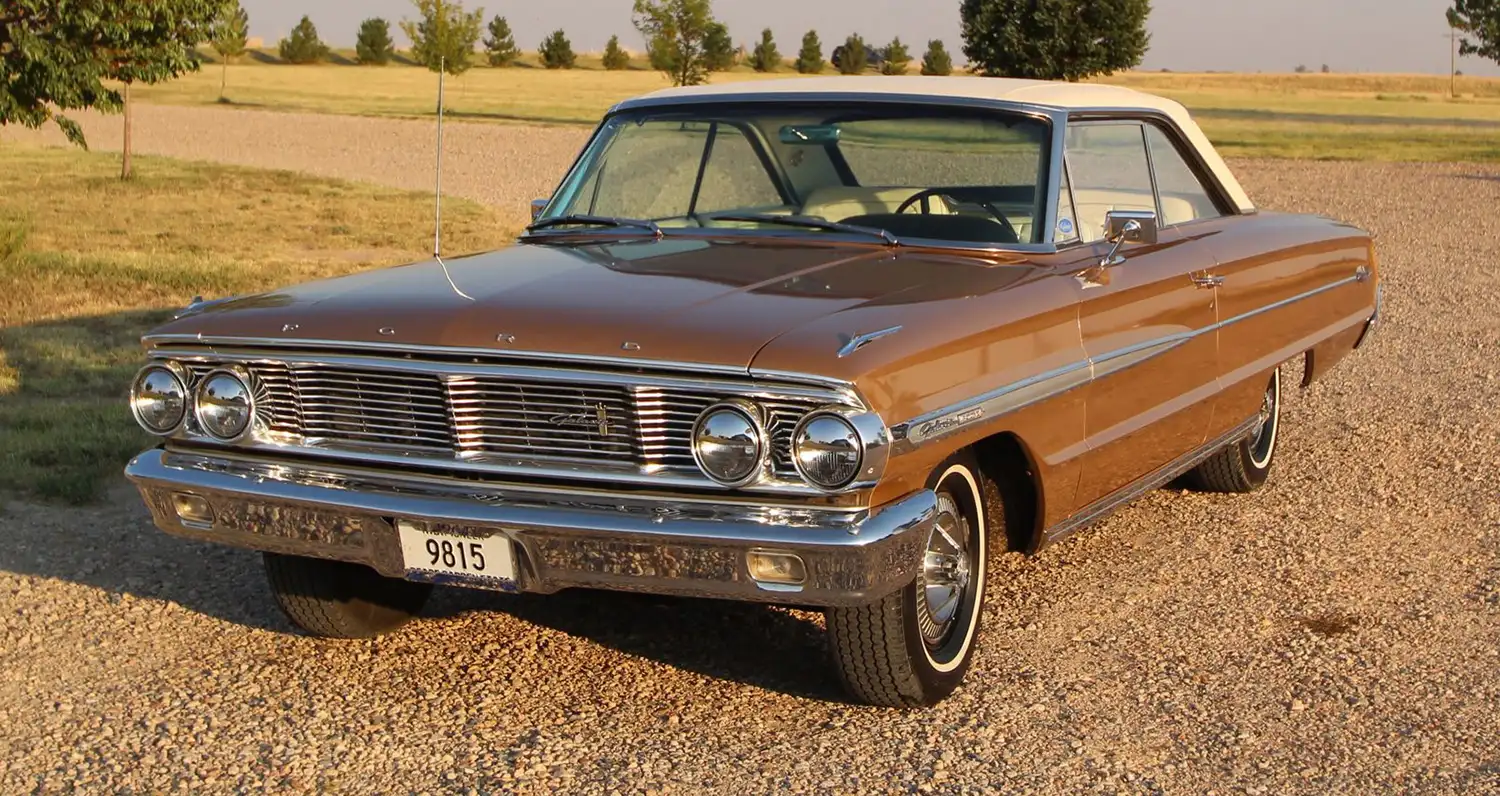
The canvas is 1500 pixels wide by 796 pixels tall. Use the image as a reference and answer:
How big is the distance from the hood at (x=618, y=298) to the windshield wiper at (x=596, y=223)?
198 mm

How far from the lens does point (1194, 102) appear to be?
56.2m

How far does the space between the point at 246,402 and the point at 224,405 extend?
0.08m

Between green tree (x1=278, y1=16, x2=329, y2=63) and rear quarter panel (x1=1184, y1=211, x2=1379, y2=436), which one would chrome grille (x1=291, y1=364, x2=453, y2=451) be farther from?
green tree (x1=278, y1=16, x2=329, y2=63)

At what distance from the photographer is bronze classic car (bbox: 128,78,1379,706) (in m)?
3.83

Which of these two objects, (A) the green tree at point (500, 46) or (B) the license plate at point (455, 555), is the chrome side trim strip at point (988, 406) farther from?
(A) the green tree at point (500, 46)

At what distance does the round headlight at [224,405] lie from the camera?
14.3ft

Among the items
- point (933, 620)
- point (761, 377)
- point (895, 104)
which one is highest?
point (895, 104)

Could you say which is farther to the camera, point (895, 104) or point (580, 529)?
point (895, 104)

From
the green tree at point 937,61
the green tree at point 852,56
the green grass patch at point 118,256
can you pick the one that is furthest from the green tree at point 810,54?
the green grass patch at point 118,256

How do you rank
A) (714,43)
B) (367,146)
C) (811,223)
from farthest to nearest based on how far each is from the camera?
(714,43)
(367,146)
(811,223)

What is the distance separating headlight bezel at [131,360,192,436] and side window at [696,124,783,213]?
1.68 metres

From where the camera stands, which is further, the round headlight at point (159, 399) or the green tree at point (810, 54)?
the green tree at point (810, 54)

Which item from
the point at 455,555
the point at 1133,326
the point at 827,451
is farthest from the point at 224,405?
the point at 1133,326

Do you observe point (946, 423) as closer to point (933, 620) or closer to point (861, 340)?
point (861, 340)
